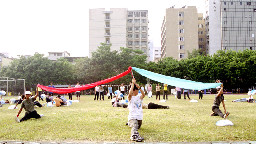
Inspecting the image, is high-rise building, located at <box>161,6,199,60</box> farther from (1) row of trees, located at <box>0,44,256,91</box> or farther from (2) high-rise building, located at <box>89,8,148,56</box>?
(1) row of trees, located at <box>0,44,256,91</box>

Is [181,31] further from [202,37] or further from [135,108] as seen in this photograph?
[135,108]

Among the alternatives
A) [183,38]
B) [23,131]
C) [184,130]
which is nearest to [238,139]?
[184,130]

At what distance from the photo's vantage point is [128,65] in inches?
2172

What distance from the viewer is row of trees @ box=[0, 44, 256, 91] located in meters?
51.3

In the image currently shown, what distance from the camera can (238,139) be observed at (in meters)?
8.12

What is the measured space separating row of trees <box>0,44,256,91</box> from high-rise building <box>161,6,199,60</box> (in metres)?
29.3

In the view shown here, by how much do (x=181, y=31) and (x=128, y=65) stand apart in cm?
3779

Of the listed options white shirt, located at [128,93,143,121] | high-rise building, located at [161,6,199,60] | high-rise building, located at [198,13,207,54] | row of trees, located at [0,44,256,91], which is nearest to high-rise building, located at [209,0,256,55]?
high-rise building, located at [161,6,199,60]

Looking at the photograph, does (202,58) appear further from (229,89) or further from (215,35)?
(215,35)

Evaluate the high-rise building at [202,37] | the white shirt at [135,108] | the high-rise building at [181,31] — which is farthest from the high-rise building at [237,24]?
the white shirt at [135,108]

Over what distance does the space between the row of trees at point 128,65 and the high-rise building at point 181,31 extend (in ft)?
96.3

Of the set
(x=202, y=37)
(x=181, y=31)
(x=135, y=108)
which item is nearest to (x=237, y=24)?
(x=202, y=37)

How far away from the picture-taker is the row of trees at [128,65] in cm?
5134

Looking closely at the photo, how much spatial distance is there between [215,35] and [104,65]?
4869cm
